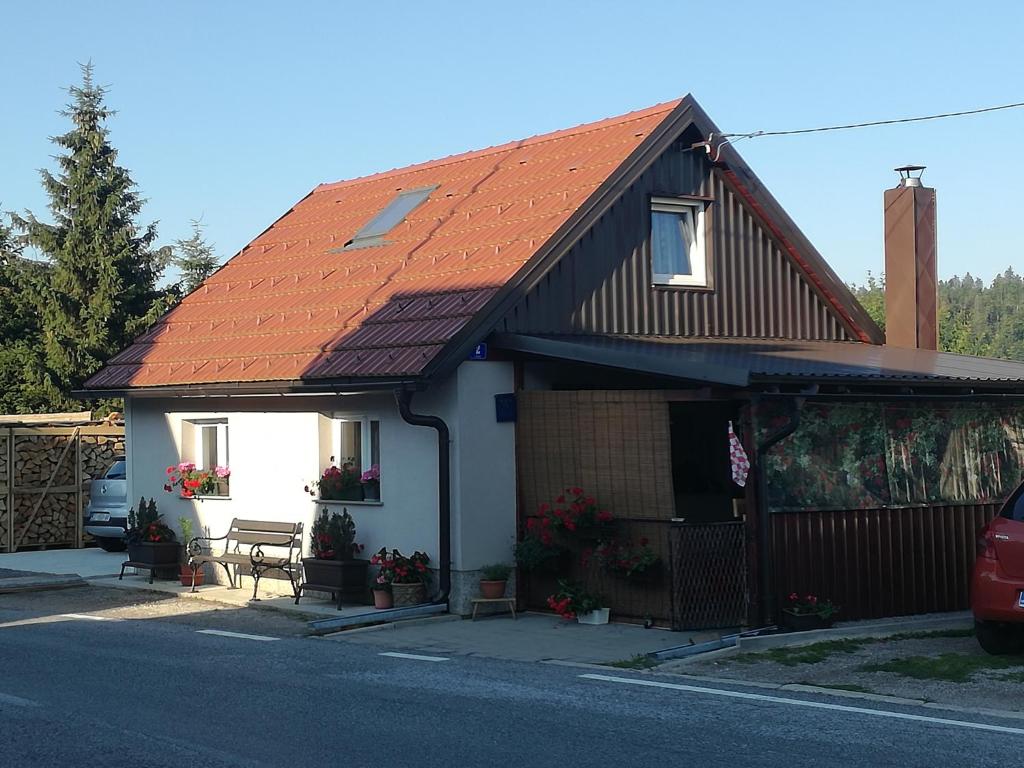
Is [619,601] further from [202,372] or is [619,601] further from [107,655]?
[202,372]

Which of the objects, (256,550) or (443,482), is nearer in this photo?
(443,482)

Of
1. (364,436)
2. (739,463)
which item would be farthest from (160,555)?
(739,463)

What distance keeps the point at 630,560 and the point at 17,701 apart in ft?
21.9

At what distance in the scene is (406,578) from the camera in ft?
52.7

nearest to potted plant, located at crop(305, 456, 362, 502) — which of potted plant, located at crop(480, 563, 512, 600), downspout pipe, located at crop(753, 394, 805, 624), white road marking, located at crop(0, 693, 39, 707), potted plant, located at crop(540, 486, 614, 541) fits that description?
potted plant, located at crop(480, 563, 512, 600)

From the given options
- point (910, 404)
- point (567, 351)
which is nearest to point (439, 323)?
point (567, 351)

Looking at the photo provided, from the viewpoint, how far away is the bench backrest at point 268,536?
59.0 ft

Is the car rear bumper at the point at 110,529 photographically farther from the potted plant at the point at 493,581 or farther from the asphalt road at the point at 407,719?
the asphalt road at the point at 407,719

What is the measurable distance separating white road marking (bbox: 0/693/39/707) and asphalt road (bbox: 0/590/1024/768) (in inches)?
0.8

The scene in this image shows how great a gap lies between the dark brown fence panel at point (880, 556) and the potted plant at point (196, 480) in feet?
27.7

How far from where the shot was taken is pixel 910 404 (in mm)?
15812

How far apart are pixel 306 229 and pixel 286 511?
21.4ft

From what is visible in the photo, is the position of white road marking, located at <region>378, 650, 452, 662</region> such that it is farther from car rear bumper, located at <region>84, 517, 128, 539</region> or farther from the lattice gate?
car rear bumper, located at <region>84, 517, 128, 539</region>

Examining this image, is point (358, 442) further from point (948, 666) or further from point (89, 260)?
point (89, 260)
